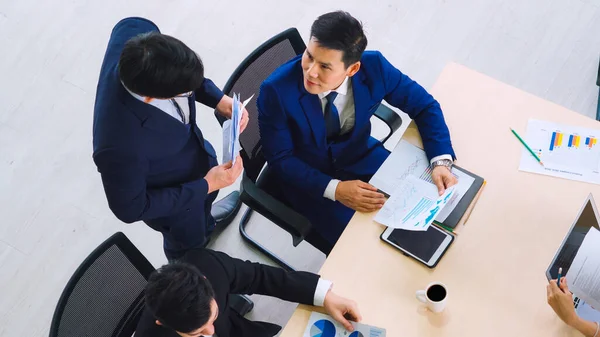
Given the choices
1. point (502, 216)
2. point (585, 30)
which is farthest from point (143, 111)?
point (585, 30)

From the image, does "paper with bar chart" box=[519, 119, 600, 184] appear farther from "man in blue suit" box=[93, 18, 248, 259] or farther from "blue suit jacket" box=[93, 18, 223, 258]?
"blue suit jacket" box=[93, 18, 223, 258]

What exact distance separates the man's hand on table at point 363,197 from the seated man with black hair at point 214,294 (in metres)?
0.32

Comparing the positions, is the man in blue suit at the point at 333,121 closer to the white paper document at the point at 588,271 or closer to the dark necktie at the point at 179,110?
the dark necktie at the point at 179,110

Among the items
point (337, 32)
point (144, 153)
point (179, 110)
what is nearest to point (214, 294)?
point (144, 153)

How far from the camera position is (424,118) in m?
2.31

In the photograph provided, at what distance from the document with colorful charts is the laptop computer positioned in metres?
0.57

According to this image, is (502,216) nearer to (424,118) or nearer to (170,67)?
(424,118)

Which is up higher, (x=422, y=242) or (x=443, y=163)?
(x=443, y=163)

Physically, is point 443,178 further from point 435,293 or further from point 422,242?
point 435,293

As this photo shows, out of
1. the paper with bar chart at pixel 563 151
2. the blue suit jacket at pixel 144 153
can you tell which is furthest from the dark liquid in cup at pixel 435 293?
the blue suit jacket at pixel 144 153

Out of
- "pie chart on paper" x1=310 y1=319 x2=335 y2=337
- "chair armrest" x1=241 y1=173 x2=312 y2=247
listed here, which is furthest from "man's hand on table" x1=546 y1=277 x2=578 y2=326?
"chair armrest" x1=241 y1=173 x2=312 y2=247

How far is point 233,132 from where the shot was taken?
1.97 meters

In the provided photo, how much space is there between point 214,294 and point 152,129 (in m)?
0.54

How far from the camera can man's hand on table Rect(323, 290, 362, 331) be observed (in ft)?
6.39
